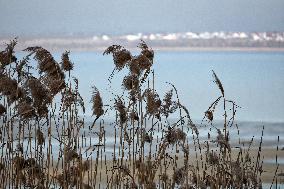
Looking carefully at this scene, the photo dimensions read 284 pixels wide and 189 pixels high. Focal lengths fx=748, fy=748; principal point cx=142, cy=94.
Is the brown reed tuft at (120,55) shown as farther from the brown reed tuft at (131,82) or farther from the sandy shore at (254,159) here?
the sandy shore at (254,159)

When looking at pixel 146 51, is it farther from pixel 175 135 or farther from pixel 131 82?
pixel 175 135

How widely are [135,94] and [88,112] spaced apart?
7.17 m

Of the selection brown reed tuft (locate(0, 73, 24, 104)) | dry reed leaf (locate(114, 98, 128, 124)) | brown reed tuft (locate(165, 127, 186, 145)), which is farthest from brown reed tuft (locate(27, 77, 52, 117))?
brown reed tuft (locate(165, 127, 186, 145))

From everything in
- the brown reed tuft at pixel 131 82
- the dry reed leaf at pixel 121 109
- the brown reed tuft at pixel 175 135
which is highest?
the brown reed tuft at pixel 131 82

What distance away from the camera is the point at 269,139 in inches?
379

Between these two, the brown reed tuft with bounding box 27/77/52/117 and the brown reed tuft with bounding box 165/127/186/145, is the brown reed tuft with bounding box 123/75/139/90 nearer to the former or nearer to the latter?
the brown reed tuft with bounding box 165/127/186/145

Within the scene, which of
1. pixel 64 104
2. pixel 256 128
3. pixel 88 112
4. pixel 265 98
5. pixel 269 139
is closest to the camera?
pixel 64 104

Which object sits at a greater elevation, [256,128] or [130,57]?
[130,57]

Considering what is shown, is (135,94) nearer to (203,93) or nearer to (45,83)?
(45,83)

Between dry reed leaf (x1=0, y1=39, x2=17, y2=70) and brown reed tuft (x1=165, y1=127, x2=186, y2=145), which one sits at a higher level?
dry reed leaf (x1=0, y1=39, x2=17, y2=70)

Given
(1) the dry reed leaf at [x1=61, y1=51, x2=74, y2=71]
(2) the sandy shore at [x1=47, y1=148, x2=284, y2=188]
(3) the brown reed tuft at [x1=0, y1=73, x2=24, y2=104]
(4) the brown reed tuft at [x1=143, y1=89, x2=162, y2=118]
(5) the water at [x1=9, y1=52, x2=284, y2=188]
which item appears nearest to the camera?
(3) the brown reed tuft at [x1=0, y1=73, x2=24, y2=104]

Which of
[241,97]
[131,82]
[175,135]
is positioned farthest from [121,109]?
[241,97]

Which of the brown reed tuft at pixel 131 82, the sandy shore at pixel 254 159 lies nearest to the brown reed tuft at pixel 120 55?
the brown reed tuft at pixel 131 82

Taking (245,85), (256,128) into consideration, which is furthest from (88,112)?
(245,85)
